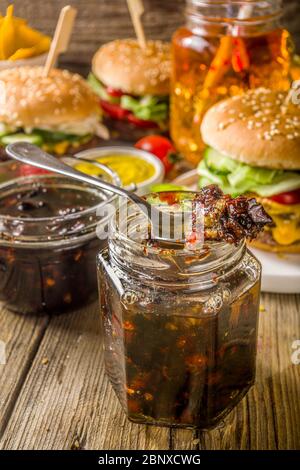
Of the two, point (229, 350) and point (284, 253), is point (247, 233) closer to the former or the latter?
point (229, 350)

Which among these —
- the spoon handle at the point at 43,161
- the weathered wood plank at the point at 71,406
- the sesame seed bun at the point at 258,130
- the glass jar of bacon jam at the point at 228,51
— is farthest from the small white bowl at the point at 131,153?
the weathered wood plank at the point at 71,406

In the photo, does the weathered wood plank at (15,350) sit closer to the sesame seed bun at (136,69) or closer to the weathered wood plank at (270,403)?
the weathered wood plank at (270,403)

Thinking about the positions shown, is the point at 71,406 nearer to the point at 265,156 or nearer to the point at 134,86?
the point at 265,156

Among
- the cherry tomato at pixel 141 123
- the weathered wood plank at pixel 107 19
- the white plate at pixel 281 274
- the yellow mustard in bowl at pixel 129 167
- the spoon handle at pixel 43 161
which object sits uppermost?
the spoon handle at pixel 43 161

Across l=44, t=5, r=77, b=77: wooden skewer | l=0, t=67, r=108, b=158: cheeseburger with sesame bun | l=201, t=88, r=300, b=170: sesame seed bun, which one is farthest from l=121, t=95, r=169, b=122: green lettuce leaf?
l=201, t=88, r=300, b=170: sesame seed bun

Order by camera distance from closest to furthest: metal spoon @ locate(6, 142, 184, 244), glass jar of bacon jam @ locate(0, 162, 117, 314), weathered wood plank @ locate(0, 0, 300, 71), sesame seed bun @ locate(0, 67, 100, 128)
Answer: metal spoon @ locate(6, 142, 184, 244), glass jar of bacon jam @ locate(0, 162, 117, 314), sesame seed bun @ locate(0, 67, 100, 128), weathered wood plank @ locate(0, 0, 300, 71)

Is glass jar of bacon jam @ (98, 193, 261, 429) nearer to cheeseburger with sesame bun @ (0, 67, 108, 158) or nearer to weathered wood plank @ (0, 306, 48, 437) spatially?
weathered wood plank @ (0, 306, 48, 437)
